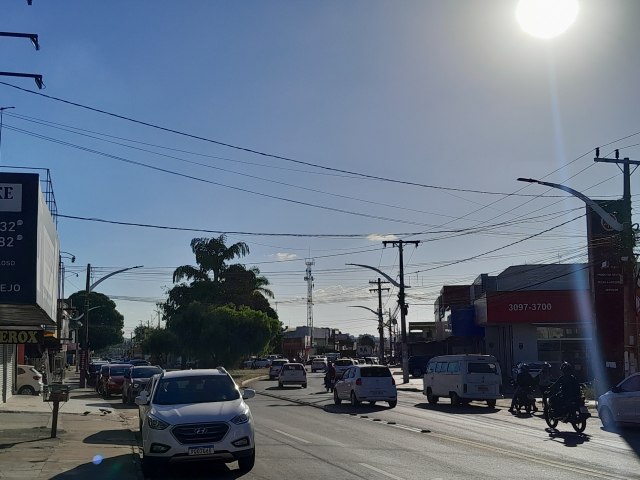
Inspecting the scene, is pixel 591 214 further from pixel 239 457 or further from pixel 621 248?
pixel 239 457

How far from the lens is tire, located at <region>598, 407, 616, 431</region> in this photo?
21203mm

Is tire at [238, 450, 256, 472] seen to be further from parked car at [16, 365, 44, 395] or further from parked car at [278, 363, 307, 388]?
parked car at [278, 363, 307, 388]

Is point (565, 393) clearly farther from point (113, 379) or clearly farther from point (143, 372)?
point (113, 379)

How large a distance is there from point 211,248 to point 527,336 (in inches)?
1419

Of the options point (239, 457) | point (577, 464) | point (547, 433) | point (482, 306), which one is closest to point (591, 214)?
point (482, 306)

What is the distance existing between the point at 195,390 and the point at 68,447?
4254mm

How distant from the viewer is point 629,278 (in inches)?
1051

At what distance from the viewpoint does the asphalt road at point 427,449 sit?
12664 millimetres

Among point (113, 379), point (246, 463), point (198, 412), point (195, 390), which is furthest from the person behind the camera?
point (113, 379)

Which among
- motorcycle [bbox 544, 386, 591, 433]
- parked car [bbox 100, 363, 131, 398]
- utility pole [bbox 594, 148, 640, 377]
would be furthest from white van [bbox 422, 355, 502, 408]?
parked car [bbox 100, 363, 131, 398]

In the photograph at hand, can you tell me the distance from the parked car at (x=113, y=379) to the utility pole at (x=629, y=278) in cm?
2265

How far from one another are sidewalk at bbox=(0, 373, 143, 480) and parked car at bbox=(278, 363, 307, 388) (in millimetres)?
22436

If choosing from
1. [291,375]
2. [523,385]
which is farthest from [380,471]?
[291,375]

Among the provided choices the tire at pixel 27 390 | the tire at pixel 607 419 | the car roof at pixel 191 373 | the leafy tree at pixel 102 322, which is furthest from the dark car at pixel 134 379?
the leafy tree at pixel 102 322
